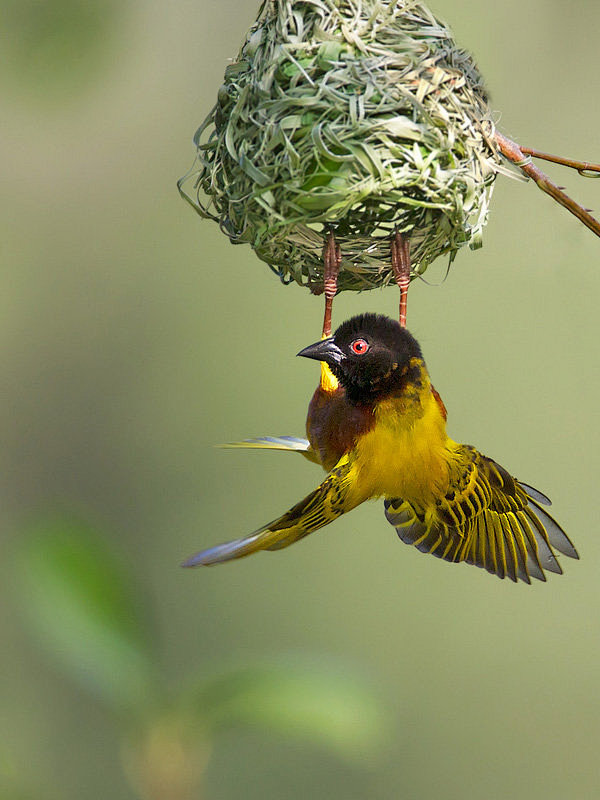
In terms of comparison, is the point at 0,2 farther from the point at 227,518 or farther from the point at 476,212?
the point at 227,518

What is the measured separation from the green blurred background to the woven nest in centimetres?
205

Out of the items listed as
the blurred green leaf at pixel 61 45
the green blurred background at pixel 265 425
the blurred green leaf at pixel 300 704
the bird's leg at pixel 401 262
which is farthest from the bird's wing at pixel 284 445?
the green blurred background at pixel 265 425

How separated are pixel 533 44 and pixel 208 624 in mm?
2973

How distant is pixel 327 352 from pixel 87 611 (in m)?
0.80

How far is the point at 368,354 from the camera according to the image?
1997mm

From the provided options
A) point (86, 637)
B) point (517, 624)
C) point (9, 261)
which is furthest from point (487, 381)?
point (86, 637)

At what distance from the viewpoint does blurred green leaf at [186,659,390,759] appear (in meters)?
1.40

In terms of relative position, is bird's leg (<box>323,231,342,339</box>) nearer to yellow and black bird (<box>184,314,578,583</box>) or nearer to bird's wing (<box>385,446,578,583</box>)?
yellow and black bird (<box>184,314,578,583</box>)

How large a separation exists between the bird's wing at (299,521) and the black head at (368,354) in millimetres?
207

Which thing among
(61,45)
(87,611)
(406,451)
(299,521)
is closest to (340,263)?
(406,451)

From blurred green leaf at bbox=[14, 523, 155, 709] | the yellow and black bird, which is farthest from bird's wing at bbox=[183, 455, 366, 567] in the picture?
blurred green leaf at bbox=[14, 523, 155, 709]

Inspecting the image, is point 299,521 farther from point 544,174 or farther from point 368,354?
point 544,174

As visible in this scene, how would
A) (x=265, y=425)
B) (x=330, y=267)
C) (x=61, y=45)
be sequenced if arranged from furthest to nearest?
(x=265, y=425), (x=330, y=267), (x=61, y=45)

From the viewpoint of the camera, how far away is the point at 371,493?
2.03 m
